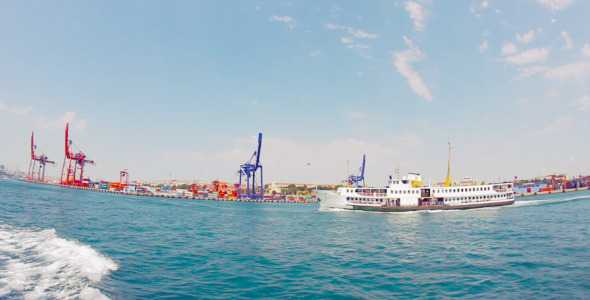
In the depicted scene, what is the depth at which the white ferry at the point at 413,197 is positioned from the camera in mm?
52250

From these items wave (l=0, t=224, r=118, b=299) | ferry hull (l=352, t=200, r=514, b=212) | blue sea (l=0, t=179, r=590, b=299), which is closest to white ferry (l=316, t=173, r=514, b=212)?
ferry hull (l=352, t=200, r=514, b=212)

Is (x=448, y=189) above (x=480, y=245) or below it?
above

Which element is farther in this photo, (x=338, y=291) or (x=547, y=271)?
(x=547, y=271)

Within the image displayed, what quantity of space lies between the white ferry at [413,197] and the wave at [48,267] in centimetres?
4507

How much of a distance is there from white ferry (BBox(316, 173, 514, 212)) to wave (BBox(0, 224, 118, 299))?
45067 millimetres

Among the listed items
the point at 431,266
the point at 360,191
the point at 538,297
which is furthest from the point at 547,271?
the point at 360,191

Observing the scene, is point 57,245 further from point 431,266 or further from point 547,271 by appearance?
point 547,271

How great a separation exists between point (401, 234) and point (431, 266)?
1214 centimetres

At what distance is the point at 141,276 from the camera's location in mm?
13266

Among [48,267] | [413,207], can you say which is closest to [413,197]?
[413,207]

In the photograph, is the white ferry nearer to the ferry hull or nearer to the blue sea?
the ferry hull

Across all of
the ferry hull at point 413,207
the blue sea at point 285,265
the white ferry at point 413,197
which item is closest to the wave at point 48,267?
the blue sea at point 285,265

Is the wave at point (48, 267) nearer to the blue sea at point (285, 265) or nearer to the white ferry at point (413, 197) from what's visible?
the blue sea at point (285, 265)

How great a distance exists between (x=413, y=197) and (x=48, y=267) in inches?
2112
